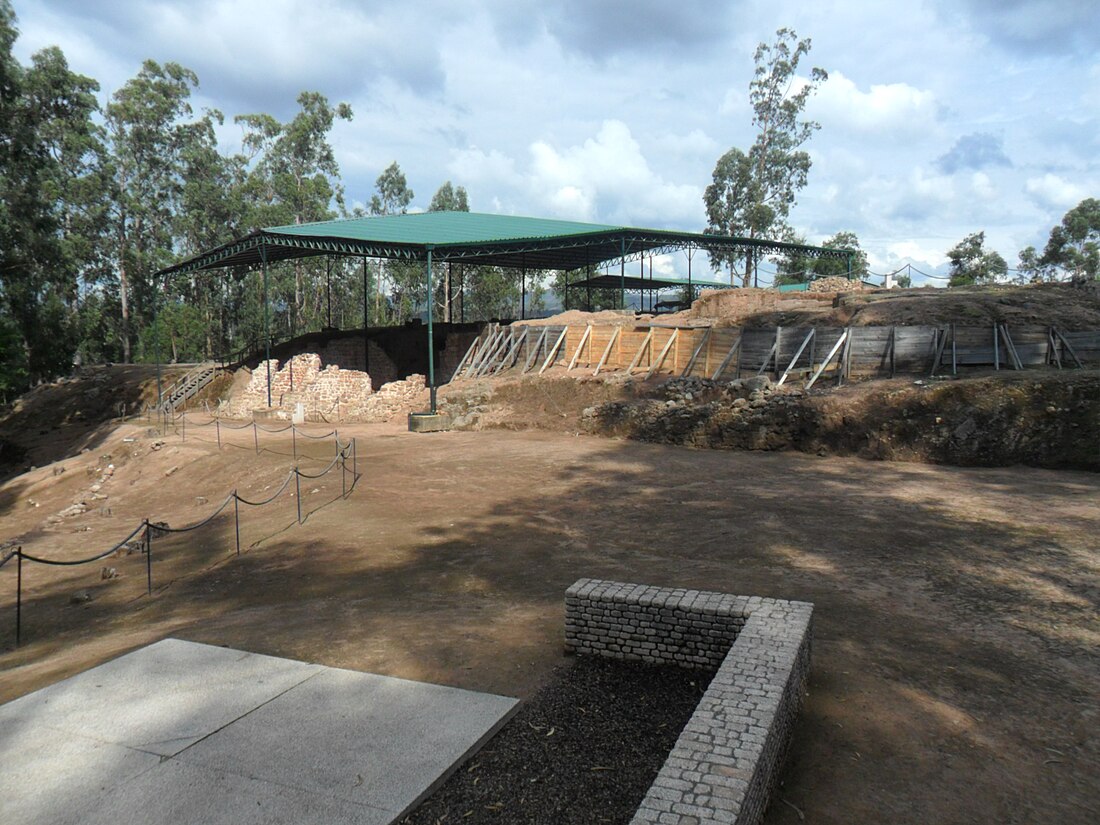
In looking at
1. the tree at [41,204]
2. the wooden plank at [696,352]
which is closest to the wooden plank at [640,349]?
the wooden plank at [696,352]

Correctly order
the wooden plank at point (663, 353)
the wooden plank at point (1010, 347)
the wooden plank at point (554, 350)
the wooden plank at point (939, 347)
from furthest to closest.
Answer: the wooden plank at point (554, 350) → the wooden plank at point (663, 353) → the wooden plank at point (939, 347) → the wooden plank at point (1010, 347)

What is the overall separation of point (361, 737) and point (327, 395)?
24754mm

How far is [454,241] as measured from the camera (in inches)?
1069

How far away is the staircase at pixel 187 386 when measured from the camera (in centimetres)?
3085

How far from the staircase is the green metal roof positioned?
5.09 meters

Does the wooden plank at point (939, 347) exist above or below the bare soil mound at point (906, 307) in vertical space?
below

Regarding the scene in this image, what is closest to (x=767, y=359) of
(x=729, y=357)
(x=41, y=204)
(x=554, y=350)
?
(x=729, y=357)

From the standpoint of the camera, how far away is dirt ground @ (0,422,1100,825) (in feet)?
15.5

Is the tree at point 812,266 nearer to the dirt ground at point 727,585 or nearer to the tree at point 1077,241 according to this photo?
the tree at point 1077,241

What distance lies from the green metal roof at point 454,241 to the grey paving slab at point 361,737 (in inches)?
867

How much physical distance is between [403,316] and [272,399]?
3678cm

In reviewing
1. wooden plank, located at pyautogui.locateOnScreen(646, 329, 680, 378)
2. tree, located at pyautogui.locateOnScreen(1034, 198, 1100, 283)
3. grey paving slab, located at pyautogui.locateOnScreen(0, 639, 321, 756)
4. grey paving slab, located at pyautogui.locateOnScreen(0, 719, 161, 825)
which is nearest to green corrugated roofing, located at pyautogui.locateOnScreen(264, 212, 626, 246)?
wooden plank, located at pyautogui.locateOnScreen(646, 329, 680, 378)

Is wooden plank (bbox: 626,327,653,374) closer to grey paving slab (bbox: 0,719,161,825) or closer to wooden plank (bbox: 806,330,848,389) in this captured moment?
wooden plank (bbox: 806,330,848,389)

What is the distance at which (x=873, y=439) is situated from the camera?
16422 millimetres
